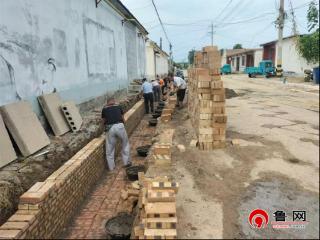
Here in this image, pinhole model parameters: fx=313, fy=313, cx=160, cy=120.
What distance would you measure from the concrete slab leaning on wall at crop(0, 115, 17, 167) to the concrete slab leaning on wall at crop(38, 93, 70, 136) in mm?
1526

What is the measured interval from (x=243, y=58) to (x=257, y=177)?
51.6 m

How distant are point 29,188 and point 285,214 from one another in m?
3.67

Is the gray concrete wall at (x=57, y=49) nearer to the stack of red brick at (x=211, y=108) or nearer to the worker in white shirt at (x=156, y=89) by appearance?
the stack of red brick at (x=211, y=108)

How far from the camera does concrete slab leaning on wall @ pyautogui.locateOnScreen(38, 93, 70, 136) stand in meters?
6.71

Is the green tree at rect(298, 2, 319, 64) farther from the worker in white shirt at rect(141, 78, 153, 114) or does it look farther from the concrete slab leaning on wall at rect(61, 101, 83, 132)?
the concrete slab leaning on wall at rect(61, 101, 83, 132)

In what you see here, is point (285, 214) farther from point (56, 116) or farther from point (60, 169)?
point (56, 116)

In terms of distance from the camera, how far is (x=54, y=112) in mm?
6934

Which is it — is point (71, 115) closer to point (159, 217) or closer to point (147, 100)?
point (159, 217)

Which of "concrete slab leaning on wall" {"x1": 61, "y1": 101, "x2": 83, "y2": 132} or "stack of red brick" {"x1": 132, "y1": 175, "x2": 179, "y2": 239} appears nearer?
"stack of red brick" {"x1": 132, "y1": 175, "x2": 179, "y2": 239}

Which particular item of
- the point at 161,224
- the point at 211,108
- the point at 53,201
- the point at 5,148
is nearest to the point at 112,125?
the point at 211,108

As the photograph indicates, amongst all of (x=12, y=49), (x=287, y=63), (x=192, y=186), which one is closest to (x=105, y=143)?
(x=12, y=49)

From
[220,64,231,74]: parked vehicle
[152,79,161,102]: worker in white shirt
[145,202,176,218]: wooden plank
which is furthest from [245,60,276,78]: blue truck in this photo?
[145,202,176,218]: wooden plank

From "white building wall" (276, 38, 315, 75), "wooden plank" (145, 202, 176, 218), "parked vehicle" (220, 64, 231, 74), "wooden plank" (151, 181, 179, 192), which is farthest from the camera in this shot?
"parked vehicle" (220, 64, 231, 74)

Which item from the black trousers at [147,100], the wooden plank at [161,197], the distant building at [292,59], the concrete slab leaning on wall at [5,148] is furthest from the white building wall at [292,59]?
the concrete slab leaning on wall at [5,148]
